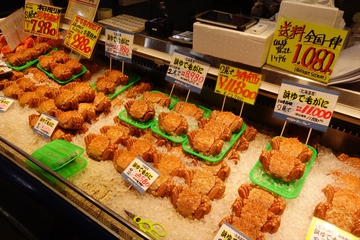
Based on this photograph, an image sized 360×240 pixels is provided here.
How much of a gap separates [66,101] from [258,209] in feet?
6.15

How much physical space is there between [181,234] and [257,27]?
4.96 feet

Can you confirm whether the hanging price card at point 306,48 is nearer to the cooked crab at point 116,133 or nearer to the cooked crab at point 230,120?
the cooked crab at point 230,120

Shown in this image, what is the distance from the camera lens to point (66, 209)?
2.09 metres

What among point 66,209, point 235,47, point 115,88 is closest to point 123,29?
point 115,88

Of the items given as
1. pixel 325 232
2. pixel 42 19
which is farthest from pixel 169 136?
pixel 42 19

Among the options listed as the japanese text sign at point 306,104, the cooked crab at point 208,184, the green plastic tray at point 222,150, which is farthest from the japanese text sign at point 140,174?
the japanese text sign at point 306,104

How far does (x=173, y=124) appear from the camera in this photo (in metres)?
2.37

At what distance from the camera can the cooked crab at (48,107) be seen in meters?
2.63

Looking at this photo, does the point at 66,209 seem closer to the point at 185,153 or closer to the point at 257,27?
the point at 185,153

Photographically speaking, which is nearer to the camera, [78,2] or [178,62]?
[178,62]

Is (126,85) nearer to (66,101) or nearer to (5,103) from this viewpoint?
(66,101)

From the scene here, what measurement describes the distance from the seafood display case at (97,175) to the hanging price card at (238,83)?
0.05 meters

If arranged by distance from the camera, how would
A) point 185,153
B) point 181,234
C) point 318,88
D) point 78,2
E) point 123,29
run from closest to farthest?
point 181,234 → point 318,88 → point 185,153 → point 123,29 → point 78,2

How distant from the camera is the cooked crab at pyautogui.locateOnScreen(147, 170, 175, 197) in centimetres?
201
